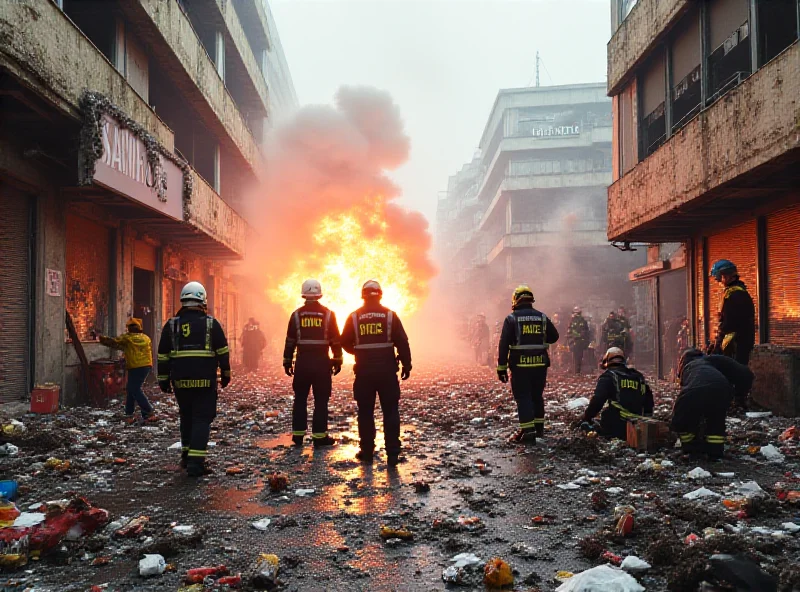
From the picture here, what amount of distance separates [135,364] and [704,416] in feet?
25.0

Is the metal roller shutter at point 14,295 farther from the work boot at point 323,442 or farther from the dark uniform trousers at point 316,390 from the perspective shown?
the work boot at point 323,442

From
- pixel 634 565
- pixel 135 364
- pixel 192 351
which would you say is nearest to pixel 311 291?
pixel 192 351

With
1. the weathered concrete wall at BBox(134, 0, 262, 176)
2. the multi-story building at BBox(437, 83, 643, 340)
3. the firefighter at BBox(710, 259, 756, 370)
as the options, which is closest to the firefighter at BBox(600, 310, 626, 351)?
the firefighter at BBox(710, 259, 756, 370)

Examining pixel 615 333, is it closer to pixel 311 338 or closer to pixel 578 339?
pixel 578 339

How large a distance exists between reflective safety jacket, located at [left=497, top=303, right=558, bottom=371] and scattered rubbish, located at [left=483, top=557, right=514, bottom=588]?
3.98 metres

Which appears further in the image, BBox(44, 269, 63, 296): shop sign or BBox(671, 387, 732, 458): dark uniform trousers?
BBox(44, 269, 63, 296): shop sign

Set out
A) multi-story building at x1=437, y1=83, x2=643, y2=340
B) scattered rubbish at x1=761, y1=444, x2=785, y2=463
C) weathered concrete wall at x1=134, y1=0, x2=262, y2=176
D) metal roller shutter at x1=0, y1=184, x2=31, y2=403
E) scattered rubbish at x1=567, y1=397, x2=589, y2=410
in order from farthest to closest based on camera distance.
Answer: multi-story building at x1=437, y1=83, x2=643, y2=340 < weathered concrete wall at x1=134, y1=0, x2=262, y2=176 < scattered rubbish at x1=567, y1=397, x2=589, y2=410 < metal roller shutter at x1=0, y1=184, x2=31, y2=403 < scattered rubbish at x1=761, y1=444, x2=785, y2=463

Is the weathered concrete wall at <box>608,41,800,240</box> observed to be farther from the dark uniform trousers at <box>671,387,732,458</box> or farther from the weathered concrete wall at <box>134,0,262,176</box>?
the weathered concrete wall at <box>134,0,262,176</box>

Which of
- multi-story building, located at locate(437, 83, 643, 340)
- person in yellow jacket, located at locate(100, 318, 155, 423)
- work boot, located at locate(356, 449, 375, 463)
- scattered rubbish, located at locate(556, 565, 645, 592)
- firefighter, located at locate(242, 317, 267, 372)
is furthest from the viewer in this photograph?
multi-story building, located at locate(437, 83, 643, 340)

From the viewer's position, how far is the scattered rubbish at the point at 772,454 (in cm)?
574

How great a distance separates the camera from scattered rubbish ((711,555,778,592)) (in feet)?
9.02

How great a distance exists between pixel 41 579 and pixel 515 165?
3916 cm

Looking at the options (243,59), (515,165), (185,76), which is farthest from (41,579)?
(515,165)

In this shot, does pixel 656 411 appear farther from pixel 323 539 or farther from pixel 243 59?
pixel 243 59
